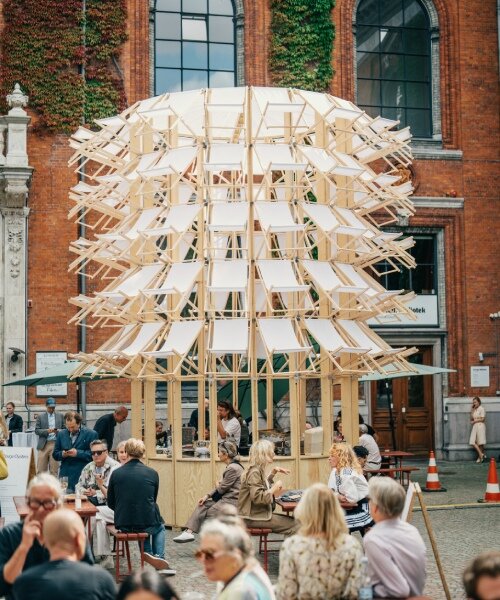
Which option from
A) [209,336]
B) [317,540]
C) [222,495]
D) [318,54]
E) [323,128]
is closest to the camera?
[317,540]

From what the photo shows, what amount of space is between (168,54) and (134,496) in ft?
55.3

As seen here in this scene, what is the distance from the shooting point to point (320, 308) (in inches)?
598

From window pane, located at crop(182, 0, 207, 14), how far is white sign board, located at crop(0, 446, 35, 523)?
15940mm

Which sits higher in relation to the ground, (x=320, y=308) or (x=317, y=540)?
(x=320, y=308)

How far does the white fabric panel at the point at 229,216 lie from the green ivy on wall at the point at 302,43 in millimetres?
11394

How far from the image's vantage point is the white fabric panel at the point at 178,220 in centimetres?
1443

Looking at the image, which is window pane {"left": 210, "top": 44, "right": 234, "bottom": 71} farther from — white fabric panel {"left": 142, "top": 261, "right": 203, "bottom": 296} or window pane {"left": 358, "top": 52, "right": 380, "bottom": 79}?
white fabric panel {"left": 142, "top": 261, "right": 203, "bottom": 296}

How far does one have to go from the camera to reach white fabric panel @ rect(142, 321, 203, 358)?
46.1 ft

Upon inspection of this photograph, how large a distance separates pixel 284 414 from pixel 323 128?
10.2m

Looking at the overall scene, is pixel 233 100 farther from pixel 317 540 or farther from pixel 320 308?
pixel 317 540

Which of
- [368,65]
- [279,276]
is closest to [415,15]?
[368,65]

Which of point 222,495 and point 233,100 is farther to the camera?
point 233,100

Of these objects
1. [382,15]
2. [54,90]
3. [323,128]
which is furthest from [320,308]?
[382,15]

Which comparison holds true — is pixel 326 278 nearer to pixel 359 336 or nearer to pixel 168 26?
pixel 359 336
